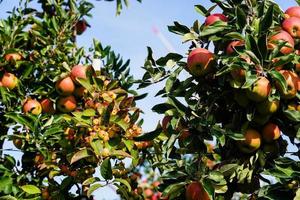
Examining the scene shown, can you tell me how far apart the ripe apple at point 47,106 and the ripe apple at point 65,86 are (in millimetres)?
337

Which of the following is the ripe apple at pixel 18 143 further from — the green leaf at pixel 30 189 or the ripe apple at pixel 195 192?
the ripe apple at pixel 195 192

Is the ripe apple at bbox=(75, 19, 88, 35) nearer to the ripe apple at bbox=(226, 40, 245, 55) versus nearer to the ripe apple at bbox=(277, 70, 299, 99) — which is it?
the ripe apple at bbox=(226, 40, 245, 55)

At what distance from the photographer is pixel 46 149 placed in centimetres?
336

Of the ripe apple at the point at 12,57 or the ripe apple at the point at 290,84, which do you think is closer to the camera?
the ripe apple at the point at 290,84

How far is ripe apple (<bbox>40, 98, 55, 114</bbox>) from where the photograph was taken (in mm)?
3998

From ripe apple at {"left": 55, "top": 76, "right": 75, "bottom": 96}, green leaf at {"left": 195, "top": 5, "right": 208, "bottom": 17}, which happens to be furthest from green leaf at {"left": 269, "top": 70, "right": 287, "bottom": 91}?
ripe apple at {"left": 55, "top": 76, "right": 75, "bottom": 96}

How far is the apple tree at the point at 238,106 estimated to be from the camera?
7.29 ft

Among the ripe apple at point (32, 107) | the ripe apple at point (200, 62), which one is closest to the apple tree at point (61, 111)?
the ripe apple at point (32, 107)

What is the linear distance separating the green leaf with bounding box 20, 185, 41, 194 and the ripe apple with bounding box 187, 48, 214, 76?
4.87 ft

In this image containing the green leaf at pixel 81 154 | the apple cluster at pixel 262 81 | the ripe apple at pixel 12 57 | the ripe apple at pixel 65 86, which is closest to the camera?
the apple cluster at pixel 262 81

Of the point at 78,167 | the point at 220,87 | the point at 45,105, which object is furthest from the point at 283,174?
the point at 45,105

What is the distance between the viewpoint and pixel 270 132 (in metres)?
2.37

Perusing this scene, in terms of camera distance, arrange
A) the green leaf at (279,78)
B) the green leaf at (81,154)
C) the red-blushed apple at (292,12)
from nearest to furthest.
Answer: the green leaf at (279,78) → the red-blushed apple at (292,12) → the green leaf at (81,154)

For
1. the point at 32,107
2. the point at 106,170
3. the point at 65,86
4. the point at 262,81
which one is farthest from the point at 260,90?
the point at 32,107
